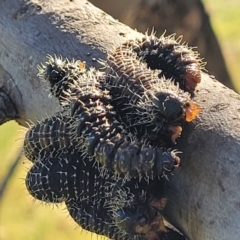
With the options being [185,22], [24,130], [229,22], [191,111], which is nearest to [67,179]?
[191,111]

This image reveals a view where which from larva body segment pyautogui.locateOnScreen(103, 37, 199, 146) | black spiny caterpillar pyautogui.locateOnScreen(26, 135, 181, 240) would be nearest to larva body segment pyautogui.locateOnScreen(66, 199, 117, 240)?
black spiny caterpillar pyautogui.locateOnScreen(26, 135, 181, 240)

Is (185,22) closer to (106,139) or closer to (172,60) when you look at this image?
(172,60)

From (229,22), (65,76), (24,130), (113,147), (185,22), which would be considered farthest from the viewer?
(229,22)

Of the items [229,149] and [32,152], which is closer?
[229,149]

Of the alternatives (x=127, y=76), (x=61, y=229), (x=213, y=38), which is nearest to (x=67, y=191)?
(x=127, y=76)

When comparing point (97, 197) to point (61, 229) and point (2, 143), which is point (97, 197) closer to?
point (61, 229)

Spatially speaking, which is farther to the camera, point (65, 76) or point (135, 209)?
point (65, 76)
